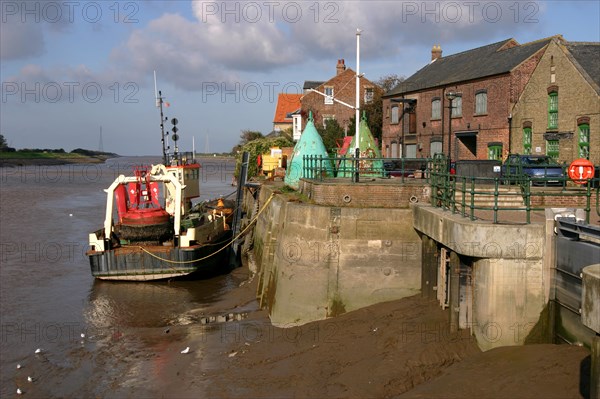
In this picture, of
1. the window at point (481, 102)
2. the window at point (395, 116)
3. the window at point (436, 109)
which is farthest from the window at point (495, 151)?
the window at point (395, 116)

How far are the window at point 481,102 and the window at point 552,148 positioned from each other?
4977 millimetres

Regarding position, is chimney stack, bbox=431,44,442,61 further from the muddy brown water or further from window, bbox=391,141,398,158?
the muddy brown water

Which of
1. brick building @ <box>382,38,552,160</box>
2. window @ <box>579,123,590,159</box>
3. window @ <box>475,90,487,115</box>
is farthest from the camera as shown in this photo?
window @ <box>475,90,487,115</box>

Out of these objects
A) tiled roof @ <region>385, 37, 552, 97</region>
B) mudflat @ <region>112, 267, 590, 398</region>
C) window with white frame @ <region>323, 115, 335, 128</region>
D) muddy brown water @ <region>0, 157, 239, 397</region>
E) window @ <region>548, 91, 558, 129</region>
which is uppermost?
tiled roof @ <region>385, 37, 552, 97</region>

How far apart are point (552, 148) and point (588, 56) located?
4184 millimetres

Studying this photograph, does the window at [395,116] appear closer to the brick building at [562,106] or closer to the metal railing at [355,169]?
the brick building at [562,106]

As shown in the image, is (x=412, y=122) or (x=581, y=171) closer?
(x=581, y=171)

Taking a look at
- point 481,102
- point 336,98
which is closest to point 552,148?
point 481,102

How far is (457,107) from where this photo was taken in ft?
115

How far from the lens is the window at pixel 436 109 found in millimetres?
36781

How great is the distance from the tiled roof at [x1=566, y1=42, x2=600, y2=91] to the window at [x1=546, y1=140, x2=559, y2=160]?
3241 millimetres

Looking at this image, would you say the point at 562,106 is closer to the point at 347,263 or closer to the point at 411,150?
the point at 411,150

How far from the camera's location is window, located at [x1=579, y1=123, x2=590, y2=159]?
25688 millimetres

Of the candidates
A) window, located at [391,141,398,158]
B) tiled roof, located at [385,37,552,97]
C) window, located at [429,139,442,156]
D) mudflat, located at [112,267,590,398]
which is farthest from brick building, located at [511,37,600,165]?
mudflat, located at [112,267,590,398]
